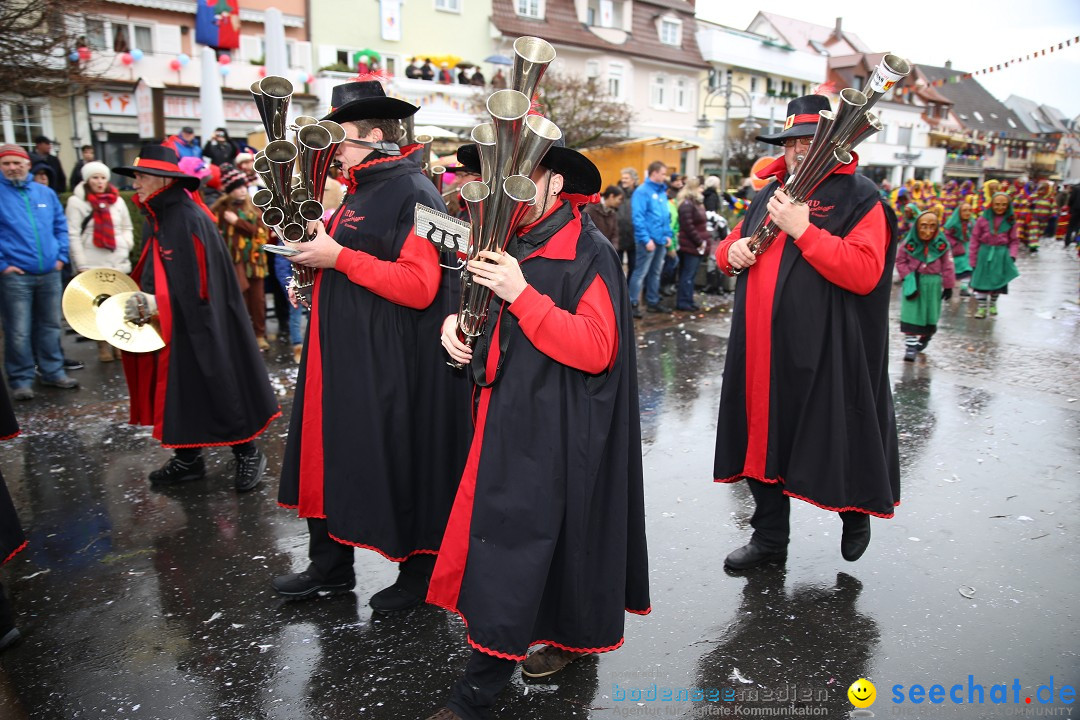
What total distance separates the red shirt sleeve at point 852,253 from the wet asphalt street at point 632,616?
5.10ft

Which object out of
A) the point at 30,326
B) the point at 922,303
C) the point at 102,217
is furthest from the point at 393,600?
the point at 922,303

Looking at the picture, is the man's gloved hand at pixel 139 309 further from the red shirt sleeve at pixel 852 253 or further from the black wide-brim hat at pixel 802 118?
the red shirt sleeve at pixel 852 253

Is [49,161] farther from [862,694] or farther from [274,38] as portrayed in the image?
[862,694]

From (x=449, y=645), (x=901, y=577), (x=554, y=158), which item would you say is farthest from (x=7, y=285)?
(x=901, y=577)

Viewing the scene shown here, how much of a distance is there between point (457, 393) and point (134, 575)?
2.04 m

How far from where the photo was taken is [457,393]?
11.7ft

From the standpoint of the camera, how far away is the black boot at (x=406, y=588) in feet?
11.8

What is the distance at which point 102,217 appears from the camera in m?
8.15

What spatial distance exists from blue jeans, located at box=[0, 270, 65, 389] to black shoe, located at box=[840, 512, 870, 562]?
720 cm

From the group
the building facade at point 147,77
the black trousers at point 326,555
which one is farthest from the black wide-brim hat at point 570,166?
the building facade at point 147,77

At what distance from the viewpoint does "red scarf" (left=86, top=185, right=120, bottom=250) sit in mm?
8125

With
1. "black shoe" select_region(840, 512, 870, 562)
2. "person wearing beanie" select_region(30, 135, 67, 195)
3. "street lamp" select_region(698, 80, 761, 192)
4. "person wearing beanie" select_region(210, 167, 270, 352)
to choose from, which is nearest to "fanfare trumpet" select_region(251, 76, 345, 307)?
"black shoe" select_region(840, 512, 870, 562)

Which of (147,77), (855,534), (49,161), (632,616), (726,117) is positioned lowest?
(632,616)

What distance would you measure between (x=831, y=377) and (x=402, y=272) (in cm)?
212
